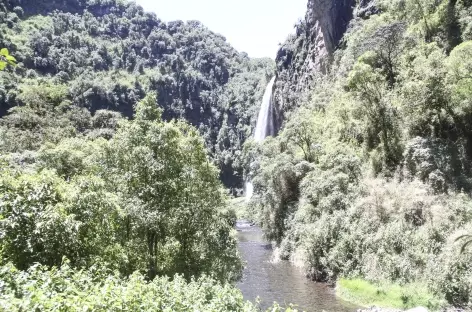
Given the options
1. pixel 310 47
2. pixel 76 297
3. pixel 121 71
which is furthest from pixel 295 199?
pixel 121 71

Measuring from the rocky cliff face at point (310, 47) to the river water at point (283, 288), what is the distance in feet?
154

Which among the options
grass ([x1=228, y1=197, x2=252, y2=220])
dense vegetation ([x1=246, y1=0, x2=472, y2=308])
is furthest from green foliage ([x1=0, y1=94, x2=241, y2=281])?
grass ([x1=228, y1=197, x2=252, y2=220])

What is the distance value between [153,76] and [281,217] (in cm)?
12647

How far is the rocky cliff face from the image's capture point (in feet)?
251

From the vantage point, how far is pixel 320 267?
3525 centimetres

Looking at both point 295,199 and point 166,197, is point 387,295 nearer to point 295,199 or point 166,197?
point 166,197

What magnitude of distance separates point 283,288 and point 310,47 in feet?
216

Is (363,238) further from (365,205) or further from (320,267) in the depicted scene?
(320,267)

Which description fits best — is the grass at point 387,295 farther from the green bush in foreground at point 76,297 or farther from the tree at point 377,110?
the green bush in foreground at point 76,297

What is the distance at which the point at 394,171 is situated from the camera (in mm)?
34656

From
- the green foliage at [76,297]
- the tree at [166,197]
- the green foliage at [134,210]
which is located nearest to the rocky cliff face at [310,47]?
the tree at [166,197]

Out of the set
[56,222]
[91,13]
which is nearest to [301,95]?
[56,222]

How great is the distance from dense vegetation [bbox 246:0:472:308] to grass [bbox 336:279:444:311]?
57 cm

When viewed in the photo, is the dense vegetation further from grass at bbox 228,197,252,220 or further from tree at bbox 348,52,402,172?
grass at bbox 228,197,252,220
